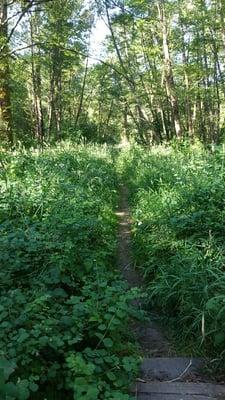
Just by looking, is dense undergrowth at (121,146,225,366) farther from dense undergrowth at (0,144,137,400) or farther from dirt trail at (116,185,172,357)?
dense undergrowth at (0,144,137,400)

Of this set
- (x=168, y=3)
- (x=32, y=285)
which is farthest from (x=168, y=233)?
(x=168, y=3)

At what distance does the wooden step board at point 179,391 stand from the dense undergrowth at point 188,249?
1.26 feet

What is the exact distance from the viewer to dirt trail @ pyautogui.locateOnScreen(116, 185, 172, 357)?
345cm

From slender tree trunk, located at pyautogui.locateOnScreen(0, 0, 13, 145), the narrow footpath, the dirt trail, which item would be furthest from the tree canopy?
the narrow footpath

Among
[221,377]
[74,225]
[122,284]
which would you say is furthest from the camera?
[74,225]

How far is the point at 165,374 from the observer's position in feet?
9.78

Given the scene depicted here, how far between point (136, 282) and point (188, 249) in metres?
0.79

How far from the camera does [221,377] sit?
2.96 metres

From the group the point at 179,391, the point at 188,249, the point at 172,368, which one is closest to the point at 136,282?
the point at 188,249

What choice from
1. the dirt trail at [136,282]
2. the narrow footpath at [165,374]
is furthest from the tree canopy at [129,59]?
the narrow footpath at [165,374]

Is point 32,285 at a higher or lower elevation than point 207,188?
lower

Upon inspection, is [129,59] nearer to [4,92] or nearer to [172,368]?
[4,92]

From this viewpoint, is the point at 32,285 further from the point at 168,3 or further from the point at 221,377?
the point at 168,3

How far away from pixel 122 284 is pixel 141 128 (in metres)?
21.5
